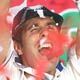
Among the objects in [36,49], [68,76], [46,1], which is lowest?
[68,76]

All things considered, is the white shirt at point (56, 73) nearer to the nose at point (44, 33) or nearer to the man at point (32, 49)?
the man at point (32, 49)

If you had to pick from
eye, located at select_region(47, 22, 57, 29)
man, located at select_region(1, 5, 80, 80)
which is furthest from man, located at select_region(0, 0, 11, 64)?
eye, located at select_region(47, 22, 57, 29)

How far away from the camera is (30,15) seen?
2.82ft

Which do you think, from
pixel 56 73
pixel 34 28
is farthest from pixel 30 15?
pixel 56 73

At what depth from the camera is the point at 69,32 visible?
87cm

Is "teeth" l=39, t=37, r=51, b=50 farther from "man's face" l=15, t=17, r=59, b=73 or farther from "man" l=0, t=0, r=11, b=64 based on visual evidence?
"man" l=0, t=0, r=11, b=64

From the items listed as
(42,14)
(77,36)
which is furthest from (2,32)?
(77,36)

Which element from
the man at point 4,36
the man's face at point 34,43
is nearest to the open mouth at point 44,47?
the man's face at point 34,43

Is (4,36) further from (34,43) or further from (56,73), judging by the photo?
(56,73)

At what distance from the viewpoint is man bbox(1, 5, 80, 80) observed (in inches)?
33.0

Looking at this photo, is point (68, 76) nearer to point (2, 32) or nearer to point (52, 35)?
point (52, 35)

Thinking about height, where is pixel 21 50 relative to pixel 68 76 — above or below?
above

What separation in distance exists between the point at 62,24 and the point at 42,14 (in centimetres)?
8

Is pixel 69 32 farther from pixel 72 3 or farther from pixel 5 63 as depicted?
pixel 5 63
